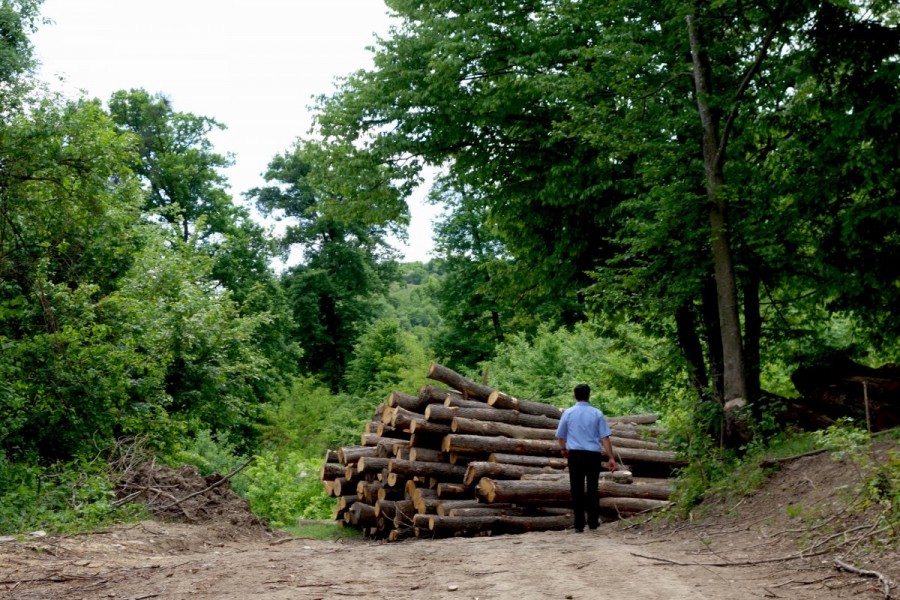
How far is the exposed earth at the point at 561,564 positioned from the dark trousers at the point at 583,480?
0.74 meters

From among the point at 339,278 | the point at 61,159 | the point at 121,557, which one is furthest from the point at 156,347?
the point at 339,278

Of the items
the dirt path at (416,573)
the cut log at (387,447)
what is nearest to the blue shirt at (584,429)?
the dirt path at (416,573)

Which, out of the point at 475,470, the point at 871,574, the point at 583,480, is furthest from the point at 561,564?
the point at 475,470

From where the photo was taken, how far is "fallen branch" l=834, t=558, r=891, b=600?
5551 mm

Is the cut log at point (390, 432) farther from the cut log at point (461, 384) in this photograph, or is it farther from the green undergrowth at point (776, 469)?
the green undergrowth at point (776, 469)

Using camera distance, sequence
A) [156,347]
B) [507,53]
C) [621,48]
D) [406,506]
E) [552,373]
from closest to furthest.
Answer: [621,48] → [406,506] → [507,53] → [156,347] → [552,373]

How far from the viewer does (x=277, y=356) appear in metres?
36.8

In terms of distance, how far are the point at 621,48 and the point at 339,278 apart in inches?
1318

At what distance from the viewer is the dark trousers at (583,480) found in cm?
1103

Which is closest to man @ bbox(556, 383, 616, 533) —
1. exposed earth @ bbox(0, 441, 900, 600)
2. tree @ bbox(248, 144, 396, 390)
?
exposed earth @ bbox(0, 441, 900, 600)

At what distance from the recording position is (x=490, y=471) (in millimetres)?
13289

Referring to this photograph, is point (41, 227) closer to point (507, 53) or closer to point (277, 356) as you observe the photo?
point (507, 53)

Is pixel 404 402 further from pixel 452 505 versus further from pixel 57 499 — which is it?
pixel 57 499

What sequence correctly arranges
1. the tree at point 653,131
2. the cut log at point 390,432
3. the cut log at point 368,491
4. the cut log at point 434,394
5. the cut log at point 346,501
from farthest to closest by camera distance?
the cut log at point 346,501 < the cut log at point 390,432 < the cut log at point 368,491 < the cut log at point 434,394 < the tree at point 653,131
